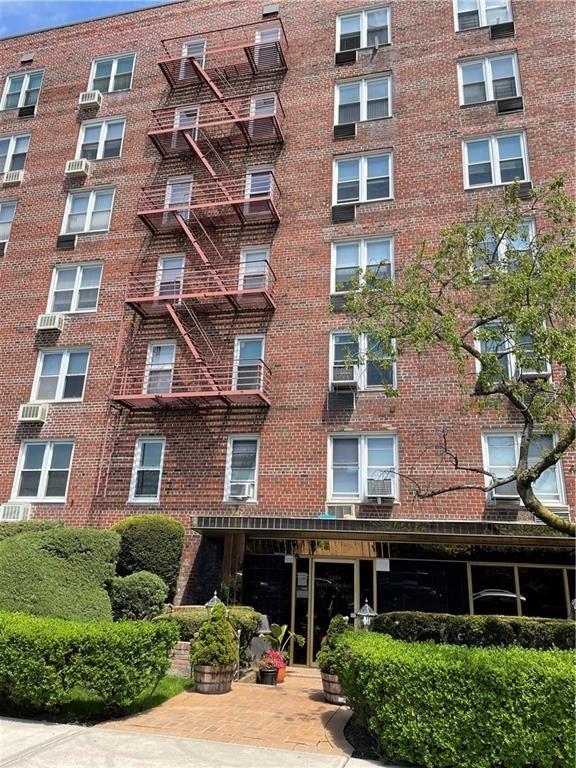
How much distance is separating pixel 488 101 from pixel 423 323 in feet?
41.6

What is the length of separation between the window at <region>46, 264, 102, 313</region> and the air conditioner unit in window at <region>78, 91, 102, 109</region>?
23.4ft

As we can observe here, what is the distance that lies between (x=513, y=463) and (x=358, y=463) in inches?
155

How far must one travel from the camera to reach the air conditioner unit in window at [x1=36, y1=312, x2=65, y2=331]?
19578 mm

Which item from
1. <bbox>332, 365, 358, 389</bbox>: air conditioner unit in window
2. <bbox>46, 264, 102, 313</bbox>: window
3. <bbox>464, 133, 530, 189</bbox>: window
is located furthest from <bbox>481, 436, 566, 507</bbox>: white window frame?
<bbox>46, 264, 102, 313</bbox>: window

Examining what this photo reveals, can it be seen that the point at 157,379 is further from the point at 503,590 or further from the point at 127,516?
the point at 503,590

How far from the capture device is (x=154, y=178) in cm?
2117


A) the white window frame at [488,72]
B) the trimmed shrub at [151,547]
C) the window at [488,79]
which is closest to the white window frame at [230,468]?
the trimmed shrub at [151,547]

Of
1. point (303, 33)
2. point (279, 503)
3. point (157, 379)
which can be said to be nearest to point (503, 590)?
point (279, 503)

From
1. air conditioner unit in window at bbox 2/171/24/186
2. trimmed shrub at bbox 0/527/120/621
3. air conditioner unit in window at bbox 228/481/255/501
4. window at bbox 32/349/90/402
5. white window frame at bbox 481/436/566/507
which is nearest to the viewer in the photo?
trimmed shrub at bbox 0/527/120/621

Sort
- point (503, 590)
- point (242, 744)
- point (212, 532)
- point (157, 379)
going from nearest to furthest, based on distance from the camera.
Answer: point (242, 744) → point (503, 590) → point (212, 532) → point (157, 379)

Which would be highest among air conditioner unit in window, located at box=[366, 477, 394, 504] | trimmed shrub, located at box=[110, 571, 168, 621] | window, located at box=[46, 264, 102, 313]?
window, located at box=[46, 264, 102, 313]

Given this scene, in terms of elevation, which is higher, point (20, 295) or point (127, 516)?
point (20, 295)

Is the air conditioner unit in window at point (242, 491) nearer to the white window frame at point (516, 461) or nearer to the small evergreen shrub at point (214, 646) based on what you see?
the small evergreen shrub at point (214, 646)

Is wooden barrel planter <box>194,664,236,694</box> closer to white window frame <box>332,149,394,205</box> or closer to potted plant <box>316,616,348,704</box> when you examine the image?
potted plant <box>316,616,348,704</box>
